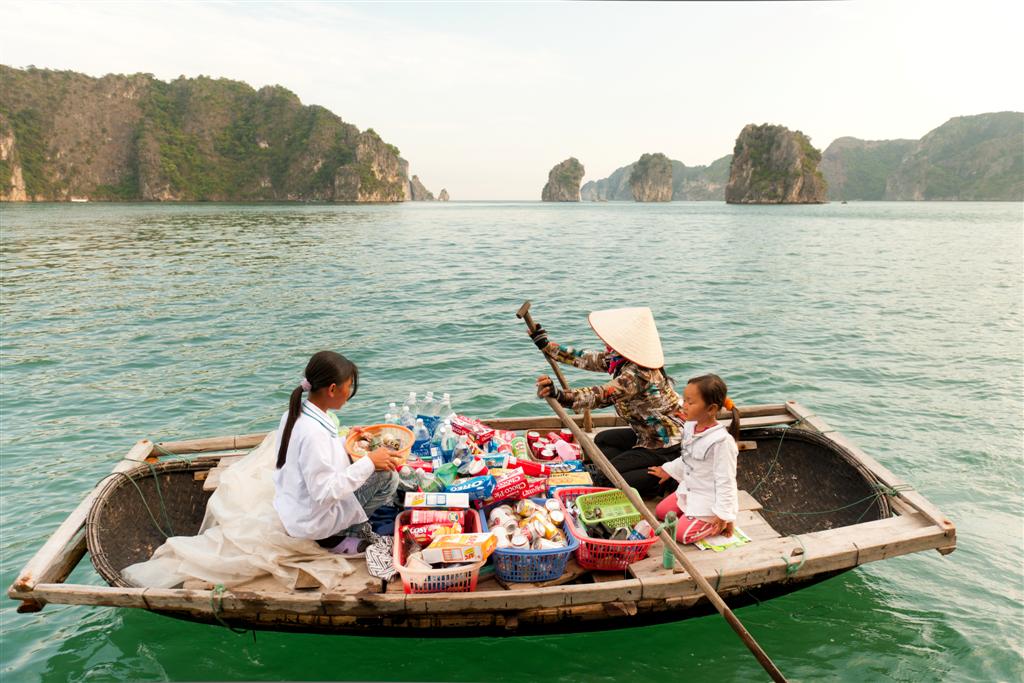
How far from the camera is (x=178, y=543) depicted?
4.66 m

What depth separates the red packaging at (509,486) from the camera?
522 cm

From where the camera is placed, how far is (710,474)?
5.00m

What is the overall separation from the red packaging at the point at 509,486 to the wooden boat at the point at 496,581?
77 cm

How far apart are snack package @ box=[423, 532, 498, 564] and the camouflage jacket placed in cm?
183

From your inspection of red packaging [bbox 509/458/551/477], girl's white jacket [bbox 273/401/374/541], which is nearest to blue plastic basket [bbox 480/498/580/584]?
girl's white jacket [bbox 273/401/374/541]

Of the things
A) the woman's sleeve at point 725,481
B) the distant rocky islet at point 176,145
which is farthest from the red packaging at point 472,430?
the distant rocky islet at point 176,145

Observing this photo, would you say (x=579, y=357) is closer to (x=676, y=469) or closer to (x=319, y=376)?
(x=676, y=469)

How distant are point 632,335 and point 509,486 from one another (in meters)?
1.84

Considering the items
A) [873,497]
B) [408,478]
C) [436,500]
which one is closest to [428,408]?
[408,478]

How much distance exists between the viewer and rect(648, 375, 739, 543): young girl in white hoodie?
4.79m

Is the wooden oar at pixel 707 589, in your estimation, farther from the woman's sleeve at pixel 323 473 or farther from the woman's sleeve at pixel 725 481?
the woman's sleeve at pixel 323 473

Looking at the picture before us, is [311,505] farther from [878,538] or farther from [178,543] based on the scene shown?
[878,538]

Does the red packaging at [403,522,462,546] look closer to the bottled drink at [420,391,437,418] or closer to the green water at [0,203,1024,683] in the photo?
the green water at [0,203,1024,683]

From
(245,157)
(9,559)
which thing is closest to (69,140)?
(245,157)
